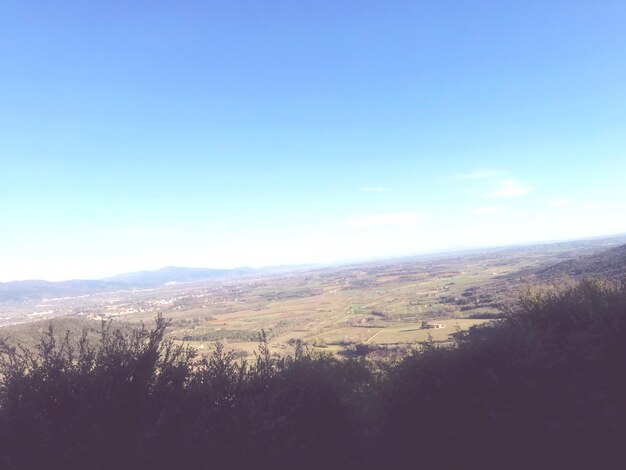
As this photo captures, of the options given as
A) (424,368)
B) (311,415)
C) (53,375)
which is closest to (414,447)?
(424,368)

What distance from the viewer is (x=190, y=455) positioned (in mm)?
7117

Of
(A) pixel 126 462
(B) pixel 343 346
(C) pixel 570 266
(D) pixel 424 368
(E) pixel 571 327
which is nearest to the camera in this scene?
(A) pixel 126 462

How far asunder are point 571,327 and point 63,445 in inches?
465

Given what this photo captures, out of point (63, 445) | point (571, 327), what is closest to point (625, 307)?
point (571, 327)

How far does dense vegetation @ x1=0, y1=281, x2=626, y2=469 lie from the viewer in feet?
23.6

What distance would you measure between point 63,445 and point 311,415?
4.64m

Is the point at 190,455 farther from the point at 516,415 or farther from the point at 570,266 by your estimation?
the point at 570,266

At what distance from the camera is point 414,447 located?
29.5 feet

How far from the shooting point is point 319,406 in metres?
8.95

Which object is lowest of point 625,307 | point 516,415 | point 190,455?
point 516,415

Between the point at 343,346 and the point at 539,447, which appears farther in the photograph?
the point at 343,346

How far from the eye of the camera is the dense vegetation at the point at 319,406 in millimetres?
7199

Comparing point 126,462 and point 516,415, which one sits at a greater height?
point 126,462

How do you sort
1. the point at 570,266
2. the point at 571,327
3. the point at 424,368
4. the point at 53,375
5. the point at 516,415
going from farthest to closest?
the point at 570,266 < the point at 571,327 < the point at 424,368 < the point at 516,415 < the point at 53,375
